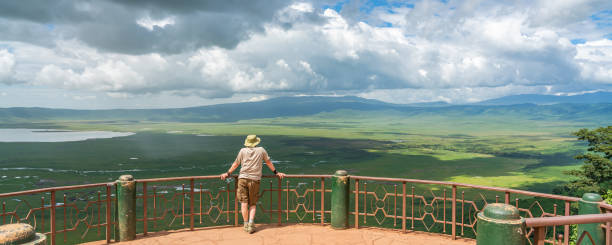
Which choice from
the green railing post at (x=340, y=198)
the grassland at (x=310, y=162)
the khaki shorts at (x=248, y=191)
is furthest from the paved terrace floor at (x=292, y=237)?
the grassland at (x=310, y=162)

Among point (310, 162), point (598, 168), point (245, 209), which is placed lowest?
point (310, 162)

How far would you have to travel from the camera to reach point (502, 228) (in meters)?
3.15

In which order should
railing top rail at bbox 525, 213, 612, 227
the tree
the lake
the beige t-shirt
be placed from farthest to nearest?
the lake
the tree
the beige t-shirt
railing top rail at bbox 525, 213, 612, 227

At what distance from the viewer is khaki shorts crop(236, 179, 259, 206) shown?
6902 mm

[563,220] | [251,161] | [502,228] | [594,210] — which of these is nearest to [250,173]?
[251,161]

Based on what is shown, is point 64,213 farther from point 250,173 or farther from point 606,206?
point 606,206

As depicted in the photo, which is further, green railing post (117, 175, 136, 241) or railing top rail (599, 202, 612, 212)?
green railing post (117, 175, 136, 241)

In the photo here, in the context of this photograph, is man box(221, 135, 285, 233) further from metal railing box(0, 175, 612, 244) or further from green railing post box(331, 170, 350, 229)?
green railing post box(331, 170, 350, 229)

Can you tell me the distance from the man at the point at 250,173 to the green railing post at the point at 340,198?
1225 millimetres

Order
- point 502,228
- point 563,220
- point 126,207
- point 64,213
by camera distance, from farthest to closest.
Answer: point 64,213 < point 126,207 < point 502,228 < point 563,220

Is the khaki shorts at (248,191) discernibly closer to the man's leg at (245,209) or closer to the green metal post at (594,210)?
the man's leg at (245,209)

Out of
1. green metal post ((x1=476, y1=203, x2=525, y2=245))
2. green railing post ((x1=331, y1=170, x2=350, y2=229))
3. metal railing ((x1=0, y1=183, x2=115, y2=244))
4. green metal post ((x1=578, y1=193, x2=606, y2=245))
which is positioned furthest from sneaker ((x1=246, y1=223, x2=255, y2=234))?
green metal post ((x1=578, y1=193, x2=606, y2=245))

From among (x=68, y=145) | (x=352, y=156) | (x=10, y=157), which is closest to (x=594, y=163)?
(x=352, y=156)

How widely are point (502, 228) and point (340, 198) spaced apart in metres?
4.23
